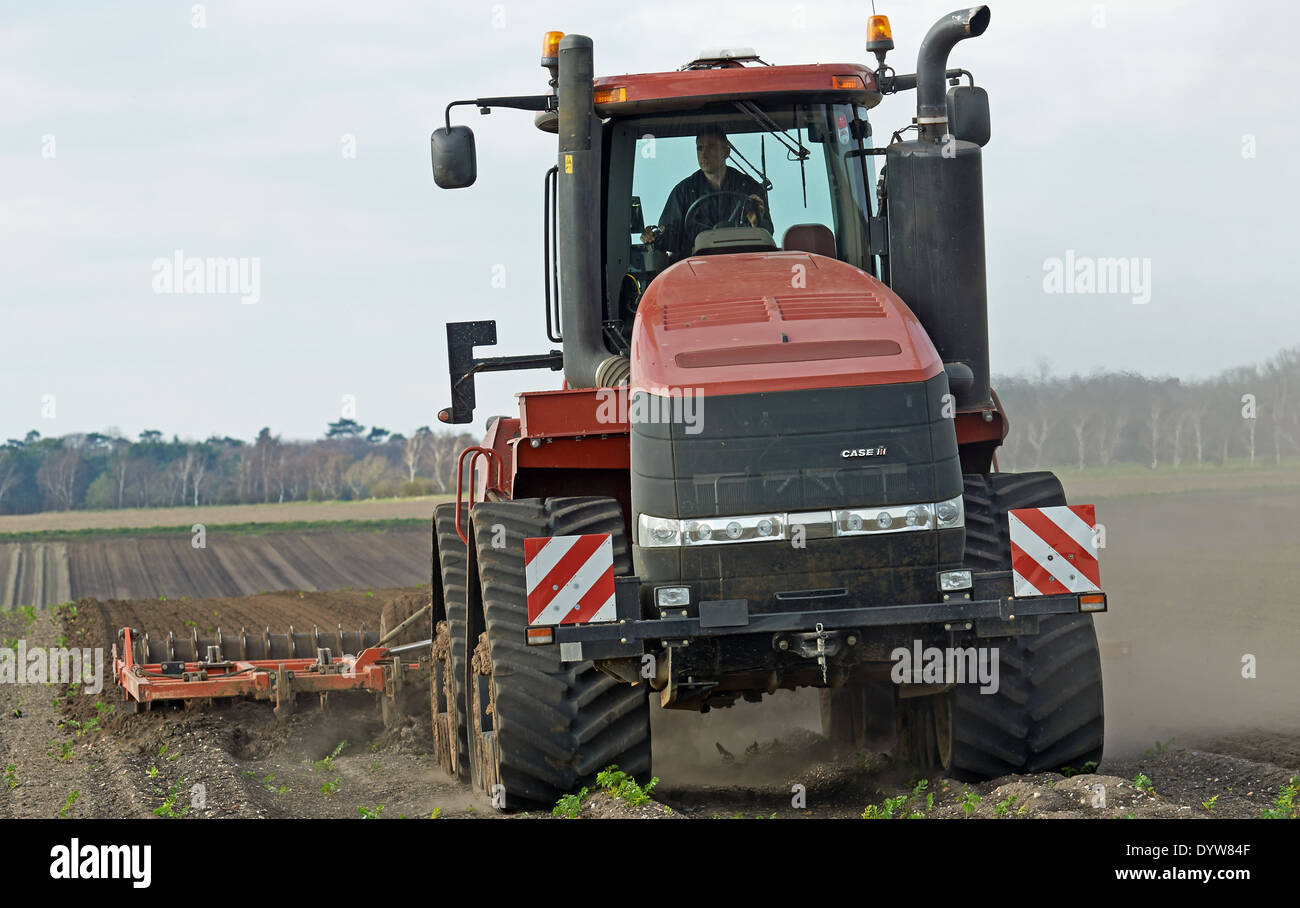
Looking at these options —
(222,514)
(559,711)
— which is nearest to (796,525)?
(559,711)

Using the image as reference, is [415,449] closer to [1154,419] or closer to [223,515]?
[223,515]

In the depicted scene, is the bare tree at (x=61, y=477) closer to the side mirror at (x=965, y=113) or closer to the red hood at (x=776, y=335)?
the red hood at (x=776, y=335)

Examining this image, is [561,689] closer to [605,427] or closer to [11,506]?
[605,427]

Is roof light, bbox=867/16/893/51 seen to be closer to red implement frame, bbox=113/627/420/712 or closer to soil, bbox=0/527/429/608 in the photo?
red implement frame, bbox=113/627/420/712

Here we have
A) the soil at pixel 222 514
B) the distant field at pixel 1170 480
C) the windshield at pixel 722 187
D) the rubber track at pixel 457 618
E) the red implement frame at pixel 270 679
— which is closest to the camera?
the windshield at pixel 722 187

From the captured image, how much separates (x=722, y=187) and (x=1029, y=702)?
3263mm

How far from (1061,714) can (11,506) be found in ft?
167

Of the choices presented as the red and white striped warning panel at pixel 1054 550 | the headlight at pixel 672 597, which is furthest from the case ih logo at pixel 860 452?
the headlight at pixel 672 597

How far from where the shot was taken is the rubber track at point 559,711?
24.4 ft

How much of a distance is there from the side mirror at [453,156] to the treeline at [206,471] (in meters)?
42.1

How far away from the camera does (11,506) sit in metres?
52.9

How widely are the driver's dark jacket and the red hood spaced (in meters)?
0.95

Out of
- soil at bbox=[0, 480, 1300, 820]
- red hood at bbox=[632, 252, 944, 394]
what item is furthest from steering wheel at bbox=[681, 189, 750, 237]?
soil at bbox=[0, 480, 1300, 820]
